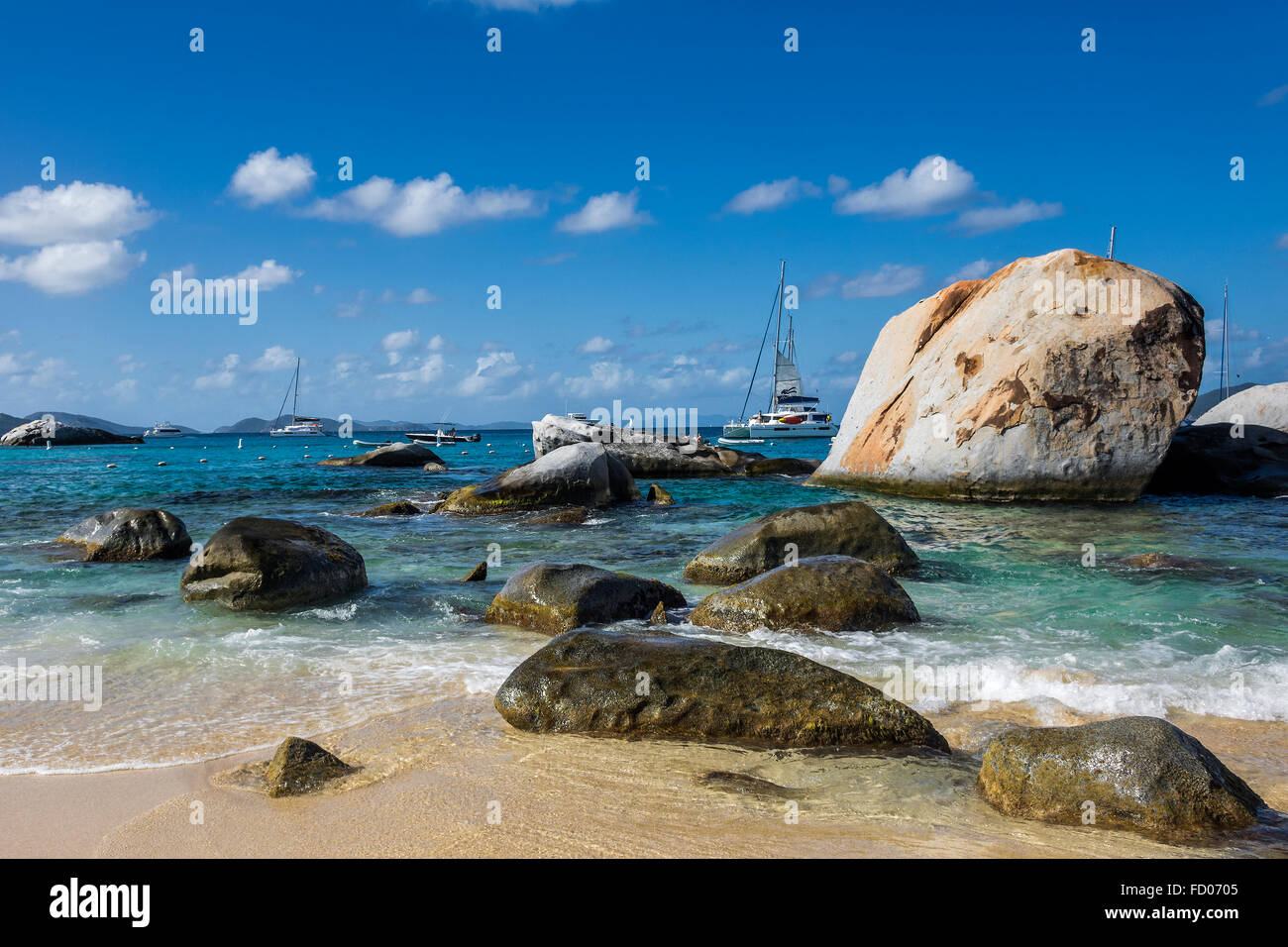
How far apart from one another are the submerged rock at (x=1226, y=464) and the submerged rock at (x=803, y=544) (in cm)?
1239

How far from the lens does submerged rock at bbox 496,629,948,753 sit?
434 centimetres

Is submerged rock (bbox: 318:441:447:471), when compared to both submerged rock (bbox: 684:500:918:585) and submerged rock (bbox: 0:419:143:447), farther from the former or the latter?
submerged rock (bbox: 0:419:143:447)

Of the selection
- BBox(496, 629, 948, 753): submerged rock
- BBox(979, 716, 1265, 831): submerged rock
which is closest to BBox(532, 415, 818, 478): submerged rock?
BBox(496, 629, 948, 753): submerged rock

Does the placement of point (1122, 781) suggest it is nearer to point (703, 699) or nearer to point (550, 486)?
point (703, 699)

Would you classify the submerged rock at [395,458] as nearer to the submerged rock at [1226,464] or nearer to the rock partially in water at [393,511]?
the rock partially in water at [393,511]

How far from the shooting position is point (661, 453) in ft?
84.6

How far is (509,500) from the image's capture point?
1656 cm

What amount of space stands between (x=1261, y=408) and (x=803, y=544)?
721 inches

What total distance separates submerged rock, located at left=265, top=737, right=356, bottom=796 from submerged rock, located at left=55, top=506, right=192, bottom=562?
26.3 ft

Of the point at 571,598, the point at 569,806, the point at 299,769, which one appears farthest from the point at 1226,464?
the point at 299,769

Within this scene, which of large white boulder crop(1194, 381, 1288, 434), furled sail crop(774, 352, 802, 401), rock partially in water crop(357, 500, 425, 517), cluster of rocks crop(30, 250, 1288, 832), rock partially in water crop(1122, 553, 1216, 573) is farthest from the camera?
furled sail crop(774, 352, 802, 401)

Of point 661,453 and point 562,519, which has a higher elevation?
point 661,453
